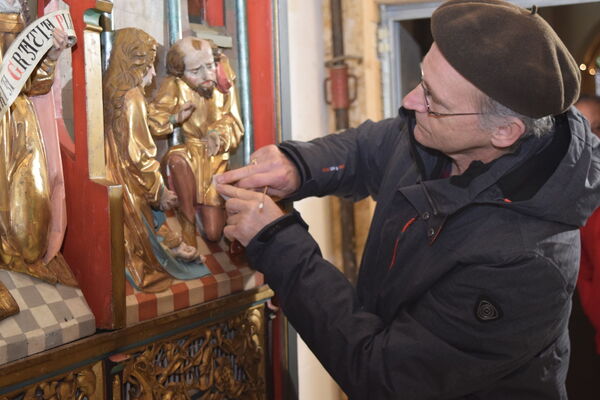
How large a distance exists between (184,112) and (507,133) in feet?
2.17

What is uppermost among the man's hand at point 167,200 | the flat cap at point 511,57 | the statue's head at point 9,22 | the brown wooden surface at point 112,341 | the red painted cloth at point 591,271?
the statue's head at point 9,22

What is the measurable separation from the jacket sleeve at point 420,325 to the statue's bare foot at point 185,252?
14cm

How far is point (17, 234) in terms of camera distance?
1158 mm

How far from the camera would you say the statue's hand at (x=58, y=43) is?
1.19m

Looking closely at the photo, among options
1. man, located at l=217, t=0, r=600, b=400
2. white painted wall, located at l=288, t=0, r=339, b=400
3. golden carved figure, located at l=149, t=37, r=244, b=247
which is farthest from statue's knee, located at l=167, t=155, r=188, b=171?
white painted wall, located at l=288, t=0, r=339, b=400

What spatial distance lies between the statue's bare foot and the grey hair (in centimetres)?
65

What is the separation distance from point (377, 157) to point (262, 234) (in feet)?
1.62

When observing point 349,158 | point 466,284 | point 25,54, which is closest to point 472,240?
point 466,284

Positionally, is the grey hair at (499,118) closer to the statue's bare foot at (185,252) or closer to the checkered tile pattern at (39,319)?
the statue's bare foot at (185,252)

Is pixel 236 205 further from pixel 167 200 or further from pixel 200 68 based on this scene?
pixel 200 68

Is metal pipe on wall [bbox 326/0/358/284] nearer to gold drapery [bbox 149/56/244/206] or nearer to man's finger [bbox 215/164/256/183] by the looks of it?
gold drapery [bbox 149/56/244/206]

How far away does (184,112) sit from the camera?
4.93ft

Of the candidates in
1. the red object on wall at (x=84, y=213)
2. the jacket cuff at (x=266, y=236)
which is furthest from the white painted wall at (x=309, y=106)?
the red object on wall at (x=84, y=213)

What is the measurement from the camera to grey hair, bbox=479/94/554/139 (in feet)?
4.36
